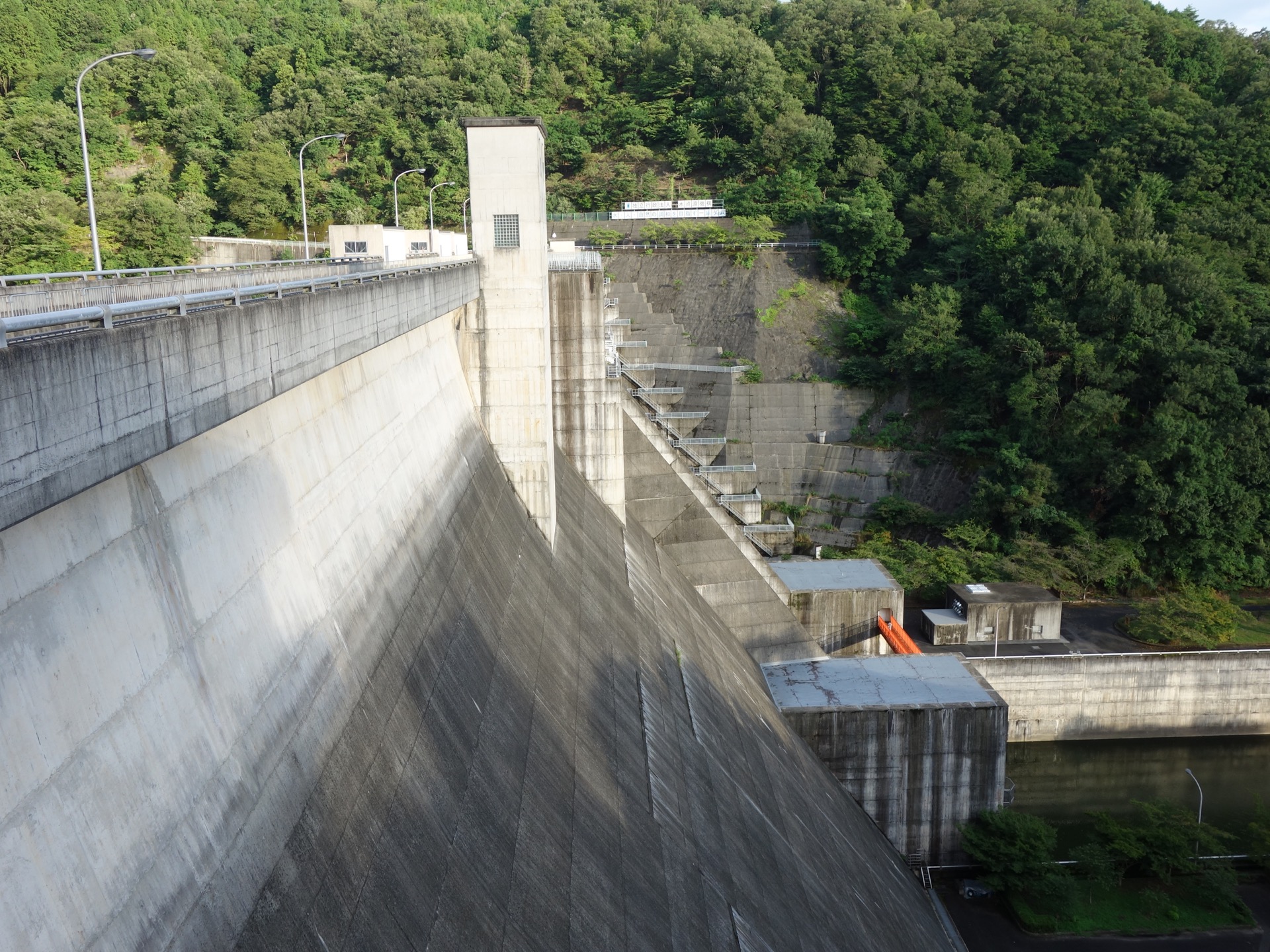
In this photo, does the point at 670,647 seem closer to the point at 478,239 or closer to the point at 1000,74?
the point at 478,239

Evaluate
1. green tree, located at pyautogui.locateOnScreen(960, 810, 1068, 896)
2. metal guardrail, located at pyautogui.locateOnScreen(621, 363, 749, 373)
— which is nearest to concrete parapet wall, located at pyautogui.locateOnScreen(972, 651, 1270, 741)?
green tree, located at pyautogui.locateOnScreen(960, 810, 1068, 896)

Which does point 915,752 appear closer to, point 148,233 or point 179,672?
point 179,672

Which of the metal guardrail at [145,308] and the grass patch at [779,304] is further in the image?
the grass patch at [779,304]

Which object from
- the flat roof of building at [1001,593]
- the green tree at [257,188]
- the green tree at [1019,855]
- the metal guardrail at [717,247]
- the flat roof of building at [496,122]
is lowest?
the green tree at [1019,855]

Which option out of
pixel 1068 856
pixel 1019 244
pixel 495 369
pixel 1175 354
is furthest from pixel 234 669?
pixel 1019 244

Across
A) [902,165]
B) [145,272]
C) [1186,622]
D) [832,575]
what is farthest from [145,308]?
[902,165]

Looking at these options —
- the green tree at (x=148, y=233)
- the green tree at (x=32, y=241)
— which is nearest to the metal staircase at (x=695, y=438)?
the green tree at (x=148, y=233)

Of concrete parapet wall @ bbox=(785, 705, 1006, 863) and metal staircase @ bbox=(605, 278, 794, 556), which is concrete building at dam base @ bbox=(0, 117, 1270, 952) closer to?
concrete parapet wall @ bbox=(785, 705, 1006, 863)

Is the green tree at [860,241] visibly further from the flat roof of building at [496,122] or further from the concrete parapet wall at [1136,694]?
the flat roof of building at [496,122]
